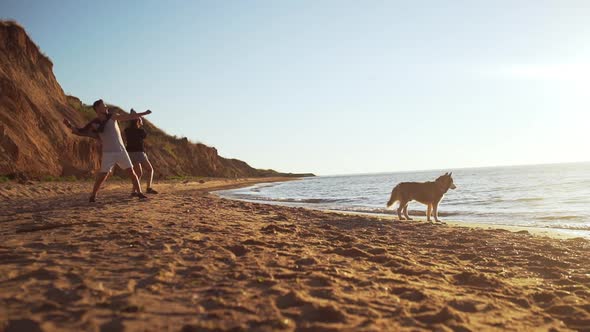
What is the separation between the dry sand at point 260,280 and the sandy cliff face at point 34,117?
1391 centimetres

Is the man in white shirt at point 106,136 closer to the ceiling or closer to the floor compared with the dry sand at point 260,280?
closer to the ceiling

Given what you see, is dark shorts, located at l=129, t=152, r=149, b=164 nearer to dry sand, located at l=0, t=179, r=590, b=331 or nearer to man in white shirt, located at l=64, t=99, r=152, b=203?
man in white shirt, located at l=64, t=99, r=152, b=203

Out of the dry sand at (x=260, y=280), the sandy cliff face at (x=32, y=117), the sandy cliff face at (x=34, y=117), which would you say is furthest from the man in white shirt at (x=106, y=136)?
the sandy cliff face at (x=32, y=117)

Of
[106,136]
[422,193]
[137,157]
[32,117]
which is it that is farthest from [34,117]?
[422,193]

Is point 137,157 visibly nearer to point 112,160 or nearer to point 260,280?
point 112,160

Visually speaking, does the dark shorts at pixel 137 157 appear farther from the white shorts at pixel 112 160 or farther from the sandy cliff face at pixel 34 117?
the sandy cliff face at pixel 34 117

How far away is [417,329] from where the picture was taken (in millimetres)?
2732

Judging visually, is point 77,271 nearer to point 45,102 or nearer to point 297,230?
point 297,230

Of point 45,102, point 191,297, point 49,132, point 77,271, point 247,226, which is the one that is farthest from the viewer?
point 45,102

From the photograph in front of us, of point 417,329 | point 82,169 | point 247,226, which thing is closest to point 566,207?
point 247,226

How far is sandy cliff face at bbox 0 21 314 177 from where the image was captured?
700 inches

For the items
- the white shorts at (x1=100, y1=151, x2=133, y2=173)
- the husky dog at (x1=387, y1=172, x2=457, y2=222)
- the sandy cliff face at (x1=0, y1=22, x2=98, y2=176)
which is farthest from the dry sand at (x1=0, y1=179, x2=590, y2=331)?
the sandy cliff face at (x1=0, y1=22, x2=98, y2=176)

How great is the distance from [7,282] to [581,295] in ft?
16.8

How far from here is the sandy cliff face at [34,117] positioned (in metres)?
17.8
